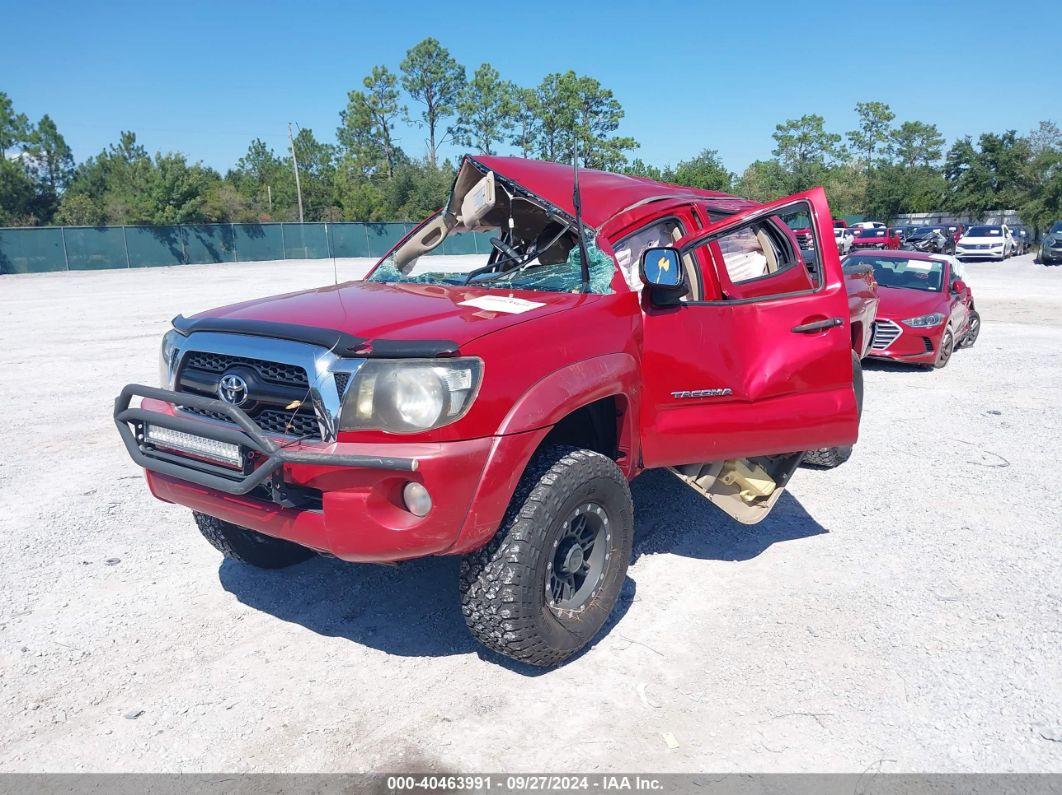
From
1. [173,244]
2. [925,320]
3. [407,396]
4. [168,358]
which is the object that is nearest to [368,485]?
[407,396]

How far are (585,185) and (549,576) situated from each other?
Result: 2.12m

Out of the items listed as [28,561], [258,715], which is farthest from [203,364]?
[28,561]

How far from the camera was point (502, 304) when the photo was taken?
11.1ft

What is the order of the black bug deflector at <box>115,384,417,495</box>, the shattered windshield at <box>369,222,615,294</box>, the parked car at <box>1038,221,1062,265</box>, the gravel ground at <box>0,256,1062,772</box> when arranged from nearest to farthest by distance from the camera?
the black bug deflector at <box>115,384,417,495</box> < the gravel ground at <box>0,256,1062,772</box> < the shattered windshield at <box>369,222,615,294</box> < the parked car at <box>1038,221,1062,265</box>

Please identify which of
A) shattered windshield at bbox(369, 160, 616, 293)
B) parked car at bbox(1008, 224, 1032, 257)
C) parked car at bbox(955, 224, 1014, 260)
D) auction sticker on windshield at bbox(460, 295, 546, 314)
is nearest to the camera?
auction sticker on windshield at bbox(460, 295, 546, 314)

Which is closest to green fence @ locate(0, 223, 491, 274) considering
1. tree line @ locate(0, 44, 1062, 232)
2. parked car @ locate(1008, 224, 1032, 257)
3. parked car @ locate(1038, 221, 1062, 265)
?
tree line @ locate(0, 44, 1062, 232)

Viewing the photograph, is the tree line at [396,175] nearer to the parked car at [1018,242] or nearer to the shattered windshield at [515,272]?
the parked car at [1018,242]

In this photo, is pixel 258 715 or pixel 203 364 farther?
pixel 203 364

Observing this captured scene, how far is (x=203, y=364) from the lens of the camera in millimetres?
3232

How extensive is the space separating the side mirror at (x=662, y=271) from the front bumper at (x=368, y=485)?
957mm

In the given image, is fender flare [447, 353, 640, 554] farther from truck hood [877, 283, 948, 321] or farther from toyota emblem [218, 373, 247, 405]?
truck hood [877, 283, 948, 321]

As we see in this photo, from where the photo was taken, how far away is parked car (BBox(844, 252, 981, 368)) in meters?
10.1

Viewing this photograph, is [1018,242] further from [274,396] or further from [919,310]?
[274,396]

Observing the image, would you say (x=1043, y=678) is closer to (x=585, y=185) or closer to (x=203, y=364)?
(x=585, y=185)
